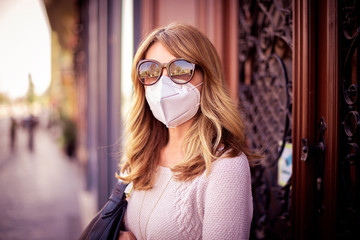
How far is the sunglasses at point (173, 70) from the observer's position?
135 cm

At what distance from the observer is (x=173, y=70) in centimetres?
137

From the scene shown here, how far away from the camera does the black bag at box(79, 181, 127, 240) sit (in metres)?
1.37

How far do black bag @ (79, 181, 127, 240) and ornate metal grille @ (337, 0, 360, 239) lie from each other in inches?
41.5

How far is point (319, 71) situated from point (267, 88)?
0.65 metres

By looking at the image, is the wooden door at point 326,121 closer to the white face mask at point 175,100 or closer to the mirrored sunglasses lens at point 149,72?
the white face mask at point 175,100

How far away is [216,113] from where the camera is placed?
1.39 metres

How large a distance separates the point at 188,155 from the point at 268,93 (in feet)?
3.24

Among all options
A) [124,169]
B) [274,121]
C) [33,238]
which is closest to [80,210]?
[33,238]

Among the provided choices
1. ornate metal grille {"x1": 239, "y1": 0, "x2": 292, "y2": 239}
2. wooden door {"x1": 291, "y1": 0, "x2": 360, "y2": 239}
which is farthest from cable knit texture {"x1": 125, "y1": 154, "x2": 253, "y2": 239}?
ornate metal grille {"x1": 239, "y1": 0, "x2": 292, "y2": 239}

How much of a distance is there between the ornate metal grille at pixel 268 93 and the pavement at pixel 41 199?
3.06 metres

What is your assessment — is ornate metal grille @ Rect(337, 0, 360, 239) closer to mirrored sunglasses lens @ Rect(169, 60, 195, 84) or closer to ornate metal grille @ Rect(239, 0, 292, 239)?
ornate metal grille @ Rect(239, 0, 292, 239)

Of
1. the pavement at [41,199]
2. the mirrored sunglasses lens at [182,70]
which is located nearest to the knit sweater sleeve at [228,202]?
the mirrored sunglasses lens at [182,70]

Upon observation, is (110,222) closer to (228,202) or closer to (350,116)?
(228,202)

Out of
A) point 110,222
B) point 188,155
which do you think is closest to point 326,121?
point 188,155
